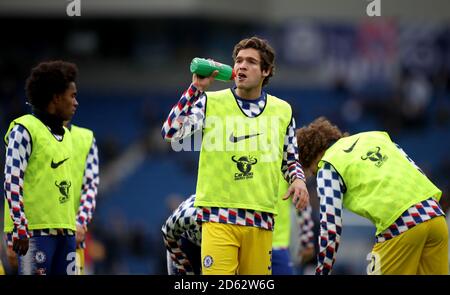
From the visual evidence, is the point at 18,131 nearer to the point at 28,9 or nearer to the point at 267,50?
the point at 267,50

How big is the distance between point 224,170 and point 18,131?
5.53ft

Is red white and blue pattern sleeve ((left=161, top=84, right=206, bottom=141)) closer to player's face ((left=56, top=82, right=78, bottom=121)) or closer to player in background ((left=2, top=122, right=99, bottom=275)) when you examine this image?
player's face ((left=56, top=82, right=78, bottom=121))

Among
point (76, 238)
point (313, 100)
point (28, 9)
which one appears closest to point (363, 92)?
point (313, 100)

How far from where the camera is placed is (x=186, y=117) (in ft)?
25.6

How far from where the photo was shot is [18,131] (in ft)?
26.7

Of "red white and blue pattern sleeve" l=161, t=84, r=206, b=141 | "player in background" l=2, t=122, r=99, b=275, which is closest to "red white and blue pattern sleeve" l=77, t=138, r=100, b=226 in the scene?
"player in background" l=2, t=122, r=99, b=275

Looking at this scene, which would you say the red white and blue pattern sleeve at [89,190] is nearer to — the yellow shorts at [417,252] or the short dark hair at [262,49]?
the short dark hair at [262,49]

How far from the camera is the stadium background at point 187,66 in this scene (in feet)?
86.3

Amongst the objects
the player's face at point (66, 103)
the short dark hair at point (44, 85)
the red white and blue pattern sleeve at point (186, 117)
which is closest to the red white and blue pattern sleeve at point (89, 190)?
the player's face at point (66, 103)

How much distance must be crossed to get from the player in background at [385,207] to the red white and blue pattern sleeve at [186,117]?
1.04 metres

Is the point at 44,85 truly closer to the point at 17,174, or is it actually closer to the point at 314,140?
the point at 17,174
